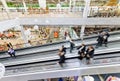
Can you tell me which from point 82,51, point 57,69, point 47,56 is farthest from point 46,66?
point 82,51

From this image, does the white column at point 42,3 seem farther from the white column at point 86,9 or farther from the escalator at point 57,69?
the escalator at point 57,69

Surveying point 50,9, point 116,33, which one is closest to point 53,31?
point 50,9

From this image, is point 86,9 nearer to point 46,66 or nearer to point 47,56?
point 47,56

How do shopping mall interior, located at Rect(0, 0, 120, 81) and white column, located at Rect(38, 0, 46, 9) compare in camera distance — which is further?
white column, located at Rect(38, 0, 46, 9)

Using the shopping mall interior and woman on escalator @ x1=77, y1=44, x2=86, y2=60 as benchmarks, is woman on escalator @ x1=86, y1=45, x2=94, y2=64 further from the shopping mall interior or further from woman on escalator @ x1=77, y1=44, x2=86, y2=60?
the shopping mall interior

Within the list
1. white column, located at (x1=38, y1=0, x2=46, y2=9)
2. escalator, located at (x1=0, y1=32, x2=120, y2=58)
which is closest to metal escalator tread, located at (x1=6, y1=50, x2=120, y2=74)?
escalator, located at (x1=0, y1=32, x2=120, y2=58)

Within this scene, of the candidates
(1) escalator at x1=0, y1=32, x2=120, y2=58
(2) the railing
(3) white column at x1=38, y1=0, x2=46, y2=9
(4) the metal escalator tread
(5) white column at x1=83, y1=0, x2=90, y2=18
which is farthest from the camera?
(3) white column at x1=38, y1=0, x2=46, y2=9

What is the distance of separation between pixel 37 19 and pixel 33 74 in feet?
16.8

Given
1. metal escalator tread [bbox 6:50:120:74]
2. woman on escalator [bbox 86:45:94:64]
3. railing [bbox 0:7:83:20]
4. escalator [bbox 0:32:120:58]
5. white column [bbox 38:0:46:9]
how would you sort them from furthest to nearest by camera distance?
white column [bbox 38:0:46:9] → railing [bbox 0:7:83:20] → escalator [bbox 0:32:120:58] → metal escalator tread [bbox 6:50:120:74] → woman on escalator [bbox 86:45:94:64]

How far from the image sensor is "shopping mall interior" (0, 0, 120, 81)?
9.48 m

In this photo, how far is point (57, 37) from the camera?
13922 mm

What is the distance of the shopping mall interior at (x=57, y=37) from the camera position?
9477 mm

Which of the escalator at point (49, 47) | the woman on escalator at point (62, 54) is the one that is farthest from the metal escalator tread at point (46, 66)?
the escalator at point (49, 47)

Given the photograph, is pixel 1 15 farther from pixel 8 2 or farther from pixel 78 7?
pixel 78 7
